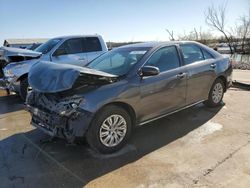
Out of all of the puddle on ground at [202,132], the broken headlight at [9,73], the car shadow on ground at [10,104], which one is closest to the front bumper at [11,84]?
the broken headlight at [9,73]

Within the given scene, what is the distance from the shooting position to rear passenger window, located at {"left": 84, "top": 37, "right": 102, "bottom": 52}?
9188 mm

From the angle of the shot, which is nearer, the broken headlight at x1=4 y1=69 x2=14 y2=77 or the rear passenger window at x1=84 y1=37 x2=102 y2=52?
the broken headlight at x1=4 y1=69 x2=14 y2=77

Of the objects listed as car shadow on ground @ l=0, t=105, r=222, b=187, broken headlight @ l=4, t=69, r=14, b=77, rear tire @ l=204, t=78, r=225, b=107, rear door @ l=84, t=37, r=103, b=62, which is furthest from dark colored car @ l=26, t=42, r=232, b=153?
rear door @ l=84, t=37, r=103, b=62

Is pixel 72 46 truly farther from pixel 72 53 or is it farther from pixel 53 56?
pixel 53 56

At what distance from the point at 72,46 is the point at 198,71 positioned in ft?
15.1

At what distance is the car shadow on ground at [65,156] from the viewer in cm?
349

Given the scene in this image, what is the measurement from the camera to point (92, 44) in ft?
30.7

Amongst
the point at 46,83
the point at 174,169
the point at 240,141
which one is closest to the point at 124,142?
the point at 174,169

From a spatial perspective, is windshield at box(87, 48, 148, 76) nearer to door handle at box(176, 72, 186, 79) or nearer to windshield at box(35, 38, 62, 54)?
door handle at box(176, 72, 186, 79)

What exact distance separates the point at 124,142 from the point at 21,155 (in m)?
1.56

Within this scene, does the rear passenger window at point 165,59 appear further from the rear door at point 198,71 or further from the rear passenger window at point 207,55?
the rear passenger window at point 207,55

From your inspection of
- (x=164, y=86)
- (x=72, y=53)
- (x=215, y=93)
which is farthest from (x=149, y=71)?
(x=72, y=53)

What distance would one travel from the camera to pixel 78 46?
29.3 ft

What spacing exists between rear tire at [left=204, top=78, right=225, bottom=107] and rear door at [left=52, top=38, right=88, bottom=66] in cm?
379
